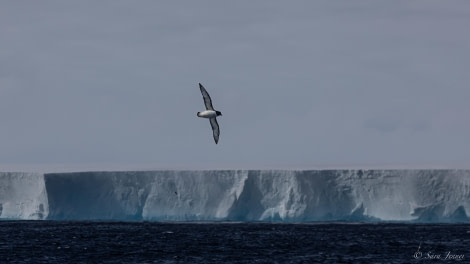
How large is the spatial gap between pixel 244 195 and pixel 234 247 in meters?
19.9

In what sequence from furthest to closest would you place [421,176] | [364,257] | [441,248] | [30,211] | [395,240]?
[30,211], [421,176], [395,240], [441,248], [364,257]

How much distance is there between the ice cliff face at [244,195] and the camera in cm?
5950

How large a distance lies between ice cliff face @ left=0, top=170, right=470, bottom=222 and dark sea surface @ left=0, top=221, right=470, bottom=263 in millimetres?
5021

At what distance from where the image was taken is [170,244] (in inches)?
1731

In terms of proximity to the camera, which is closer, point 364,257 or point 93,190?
point 364,257

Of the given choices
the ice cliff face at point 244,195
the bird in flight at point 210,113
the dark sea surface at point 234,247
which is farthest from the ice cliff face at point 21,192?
the bird in flight at point 210,113

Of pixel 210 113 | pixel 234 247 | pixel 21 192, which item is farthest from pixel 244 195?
pixel 210 113

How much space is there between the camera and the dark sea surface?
3481 centimetres

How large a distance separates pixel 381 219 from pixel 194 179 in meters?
13.7

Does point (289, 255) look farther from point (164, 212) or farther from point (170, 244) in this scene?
point (164, 212)

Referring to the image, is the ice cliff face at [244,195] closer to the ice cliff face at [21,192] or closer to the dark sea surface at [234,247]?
the ice cliff face at [21,192]

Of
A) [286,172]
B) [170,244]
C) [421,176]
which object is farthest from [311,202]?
[170,244]

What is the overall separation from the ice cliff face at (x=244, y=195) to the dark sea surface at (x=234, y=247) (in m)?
5.02

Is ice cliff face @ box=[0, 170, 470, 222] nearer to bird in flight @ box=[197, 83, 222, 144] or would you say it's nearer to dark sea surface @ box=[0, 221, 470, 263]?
dark sea surface @ box=[0, 221, 470, 263]
